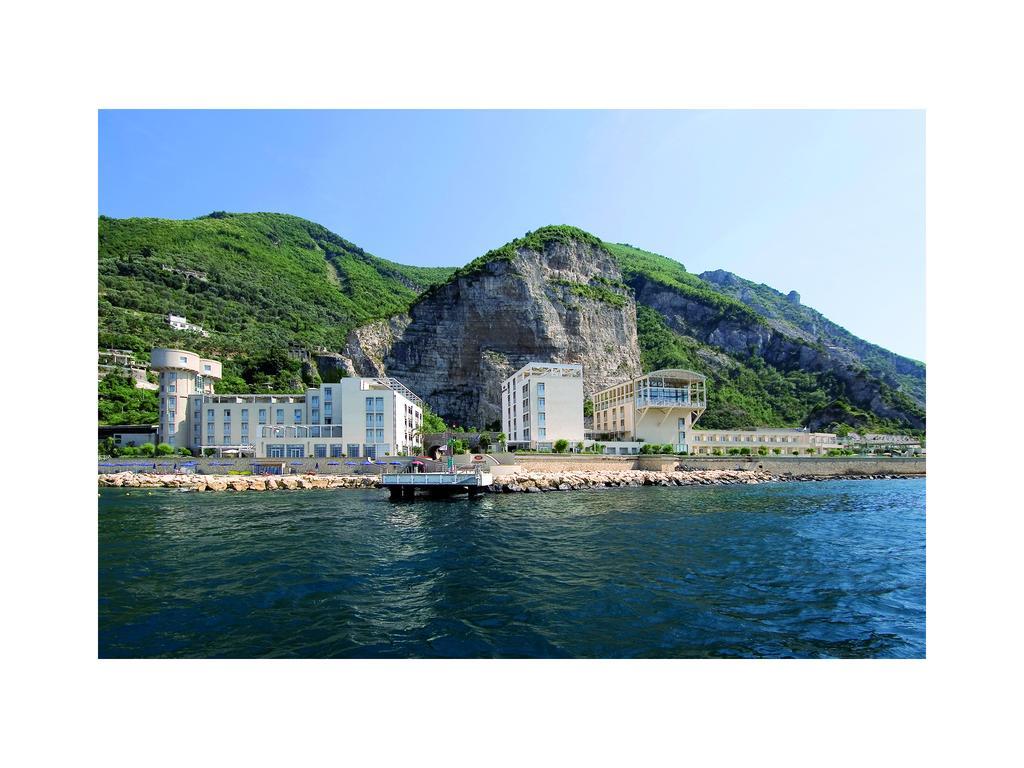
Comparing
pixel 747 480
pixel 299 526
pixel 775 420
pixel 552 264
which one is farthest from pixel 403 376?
pixel 775 420

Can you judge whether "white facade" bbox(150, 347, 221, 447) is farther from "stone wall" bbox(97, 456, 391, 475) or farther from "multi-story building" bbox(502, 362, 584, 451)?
"multi-story building" bbox(502, 362, 584, 451)

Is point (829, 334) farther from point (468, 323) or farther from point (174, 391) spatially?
point (174, 391)

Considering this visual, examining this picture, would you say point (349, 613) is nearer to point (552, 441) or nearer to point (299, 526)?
point (299, 526)

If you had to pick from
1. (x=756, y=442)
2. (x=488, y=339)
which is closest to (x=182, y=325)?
(x=488, y=339)

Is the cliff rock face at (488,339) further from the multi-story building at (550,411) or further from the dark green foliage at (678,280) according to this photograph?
the dark green foliage at (678,280)

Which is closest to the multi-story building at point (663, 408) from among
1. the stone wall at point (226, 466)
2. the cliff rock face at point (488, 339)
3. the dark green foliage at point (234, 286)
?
the cliff rock face at point (488, 339)

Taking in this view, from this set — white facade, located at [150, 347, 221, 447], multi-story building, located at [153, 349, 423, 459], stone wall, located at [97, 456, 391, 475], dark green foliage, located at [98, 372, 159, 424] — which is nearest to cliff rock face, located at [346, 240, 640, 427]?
multi-story building, located at [153, 349, 423, 459]
